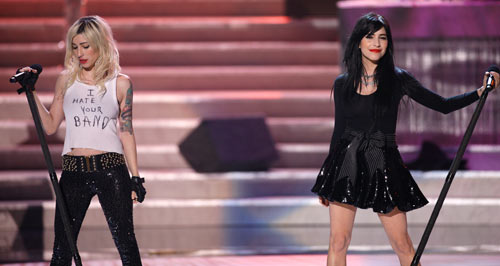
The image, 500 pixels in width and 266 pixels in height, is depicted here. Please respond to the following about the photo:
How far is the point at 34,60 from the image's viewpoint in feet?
24.9

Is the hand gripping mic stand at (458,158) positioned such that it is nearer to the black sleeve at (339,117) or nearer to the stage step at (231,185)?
the black sleeve at (339,117)

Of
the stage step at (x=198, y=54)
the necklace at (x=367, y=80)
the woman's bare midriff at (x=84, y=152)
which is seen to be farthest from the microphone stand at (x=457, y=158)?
the stage step at (x=198, y=54)

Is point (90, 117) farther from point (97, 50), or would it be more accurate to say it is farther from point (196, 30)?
point (196, 30)

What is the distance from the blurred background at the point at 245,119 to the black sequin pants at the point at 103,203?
2077 mm

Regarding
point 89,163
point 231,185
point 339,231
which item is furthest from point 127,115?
point 231,185

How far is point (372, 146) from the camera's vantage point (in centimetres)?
363

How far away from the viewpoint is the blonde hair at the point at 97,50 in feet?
11.7

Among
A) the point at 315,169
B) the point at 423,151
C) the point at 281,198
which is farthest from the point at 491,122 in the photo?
the point at 281,198

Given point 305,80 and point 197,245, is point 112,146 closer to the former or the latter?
point 197,245

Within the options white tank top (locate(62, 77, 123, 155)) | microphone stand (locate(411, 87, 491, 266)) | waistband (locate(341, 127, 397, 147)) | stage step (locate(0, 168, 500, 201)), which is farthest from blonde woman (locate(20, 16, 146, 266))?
stage step (locate(0, 168, 500, 201))

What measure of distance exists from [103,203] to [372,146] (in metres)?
1.29

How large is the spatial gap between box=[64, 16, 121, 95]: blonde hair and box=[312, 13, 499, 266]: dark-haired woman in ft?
3.67

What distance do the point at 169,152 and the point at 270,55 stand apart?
5.54 ft

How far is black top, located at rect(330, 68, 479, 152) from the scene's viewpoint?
11.9ft
